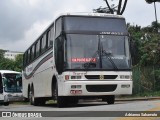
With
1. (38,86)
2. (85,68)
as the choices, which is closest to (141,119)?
(85,68)

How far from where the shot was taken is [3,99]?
112ft

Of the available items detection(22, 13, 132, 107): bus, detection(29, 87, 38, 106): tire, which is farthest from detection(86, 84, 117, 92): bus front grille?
detection(29, 87, 38, 106): tire

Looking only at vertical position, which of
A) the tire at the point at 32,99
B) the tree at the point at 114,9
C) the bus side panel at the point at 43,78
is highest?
the tree at the point at 114,9

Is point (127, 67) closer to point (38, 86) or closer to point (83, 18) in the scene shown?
point (83, 18)

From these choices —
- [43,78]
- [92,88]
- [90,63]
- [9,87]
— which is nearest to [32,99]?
[43,78]

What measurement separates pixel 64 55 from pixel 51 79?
8.06ft

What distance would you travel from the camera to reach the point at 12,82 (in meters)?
35.8

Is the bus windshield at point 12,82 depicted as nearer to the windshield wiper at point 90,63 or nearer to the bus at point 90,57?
the bus at point 90,57

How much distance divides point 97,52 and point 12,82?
1903 centimetres

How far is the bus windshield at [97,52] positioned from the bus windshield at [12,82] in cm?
1835

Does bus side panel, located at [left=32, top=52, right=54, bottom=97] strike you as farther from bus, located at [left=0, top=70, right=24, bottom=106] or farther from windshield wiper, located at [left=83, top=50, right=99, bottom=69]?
bus, located at [left=0, top=70, right=24, bottom=106]

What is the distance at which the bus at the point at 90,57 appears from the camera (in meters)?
17.5

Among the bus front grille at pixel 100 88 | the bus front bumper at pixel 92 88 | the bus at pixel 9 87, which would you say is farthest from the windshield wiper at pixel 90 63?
the bus at pixel 9 87

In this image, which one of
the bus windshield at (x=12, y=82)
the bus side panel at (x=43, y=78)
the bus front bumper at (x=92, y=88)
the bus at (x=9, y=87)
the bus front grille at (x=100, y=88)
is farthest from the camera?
the bus windshield at (x=12, y=82)
